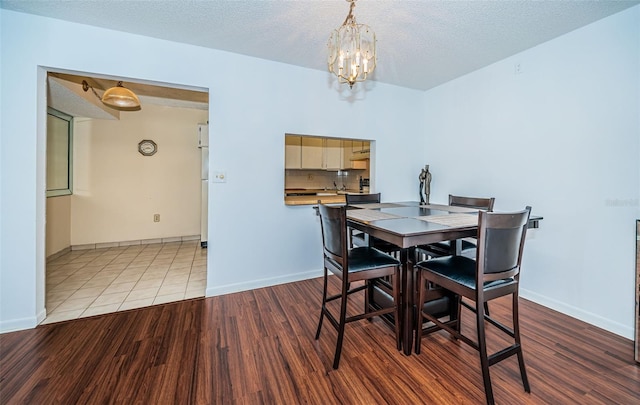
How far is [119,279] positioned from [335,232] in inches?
111

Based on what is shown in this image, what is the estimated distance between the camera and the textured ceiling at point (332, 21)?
1.95m

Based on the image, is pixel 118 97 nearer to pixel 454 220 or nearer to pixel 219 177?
pixel 219 177

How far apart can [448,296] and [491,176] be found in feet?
5.55

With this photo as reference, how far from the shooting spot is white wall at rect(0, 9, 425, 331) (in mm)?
2055

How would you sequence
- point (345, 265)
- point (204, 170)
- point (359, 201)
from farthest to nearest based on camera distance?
point (204, 170)
point (359, 201)
point (345, 265)

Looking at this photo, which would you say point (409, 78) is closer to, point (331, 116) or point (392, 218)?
point (331, 116)

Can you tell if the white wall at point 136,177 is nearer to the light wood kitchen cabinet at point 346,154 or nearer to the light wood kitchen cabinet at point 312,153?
the light wood kitchen cabinet at point 312,153

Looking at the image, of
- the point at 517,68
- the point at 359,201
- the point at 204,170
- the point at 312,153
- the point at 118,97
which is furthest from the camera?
the point at 312,153

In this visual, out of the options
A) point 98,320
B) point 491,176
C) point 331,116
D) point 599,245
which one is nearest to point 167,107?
point 331,116

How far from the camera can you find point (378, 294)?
7.02 ft

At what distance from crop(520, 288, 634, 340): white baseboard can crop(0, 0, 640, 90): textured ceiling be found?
2.35 meters

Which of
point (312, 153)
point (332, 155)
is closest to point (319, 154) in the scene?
point (312, 153)

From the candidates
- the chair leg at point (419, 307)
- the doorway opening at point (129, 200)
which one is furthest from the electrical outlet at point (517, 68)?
the doorway opening at point (129, 200)

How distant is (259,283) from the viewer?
293 centimetres
